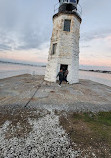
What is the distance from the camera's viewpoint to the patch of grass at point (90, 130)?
10.1 feet

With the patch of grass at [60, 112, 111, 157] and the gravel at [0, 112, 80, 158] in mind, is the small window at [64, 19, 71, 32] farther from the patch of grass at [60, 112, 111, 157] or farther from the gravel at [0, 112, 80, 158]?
the gravel at [0, 112, 80, 158]

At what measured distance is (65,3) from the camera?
14.1 meters

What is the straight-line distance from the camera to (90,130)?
3.87m

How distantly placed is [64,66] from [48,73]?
2.93 meters

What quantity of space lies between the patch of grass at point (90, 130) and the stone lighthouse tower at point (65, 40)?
9.05 metres

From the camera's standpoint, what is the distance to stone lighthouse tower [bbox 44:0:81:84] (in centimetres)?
1363

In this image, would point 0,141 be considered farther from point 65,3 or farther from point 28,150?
point 65,3

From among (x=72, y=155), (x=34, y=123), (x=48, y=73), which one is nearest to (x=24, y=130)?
(x=34, y=123)

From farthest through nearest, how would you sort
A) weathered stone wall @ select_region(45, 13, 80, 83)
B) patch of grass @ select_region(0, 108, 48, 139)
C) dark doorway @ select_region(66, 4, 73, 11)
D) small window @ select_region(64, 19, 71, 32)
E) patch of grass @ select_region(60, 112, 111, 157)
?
dark doorway @ select_region(66, 4, 73, 11) → small window @ select_region(64, 19, 71, 32) → weathered stone wall @ select_region(45, 13, 80, 83) → patch of grass @ select_region(0, 108, 48, 139) → patch of grass @ select_region(60, 112, 111, 157)

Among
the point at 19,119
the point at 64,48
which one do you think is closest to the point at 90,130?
the point at 19,119

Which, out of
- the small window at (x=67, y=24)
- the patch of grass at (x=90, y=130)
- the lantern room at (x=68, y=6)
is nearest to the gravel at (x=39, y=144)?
the patch of grass at (x=90, y=130)

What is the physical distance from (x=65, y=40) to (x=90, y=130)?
503 inches

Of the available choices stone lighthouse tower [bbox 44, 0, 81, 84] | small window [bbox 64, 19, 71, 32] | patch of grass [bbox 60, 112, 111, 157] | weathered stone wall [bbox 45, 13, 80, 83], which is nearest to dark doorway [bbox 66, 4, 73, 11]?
stone lighthouse tower [bbox 44, 0, 81, 84]

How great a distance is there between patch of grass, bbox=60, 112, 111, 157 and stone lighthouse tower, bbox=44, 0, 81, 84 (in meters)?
9.05
